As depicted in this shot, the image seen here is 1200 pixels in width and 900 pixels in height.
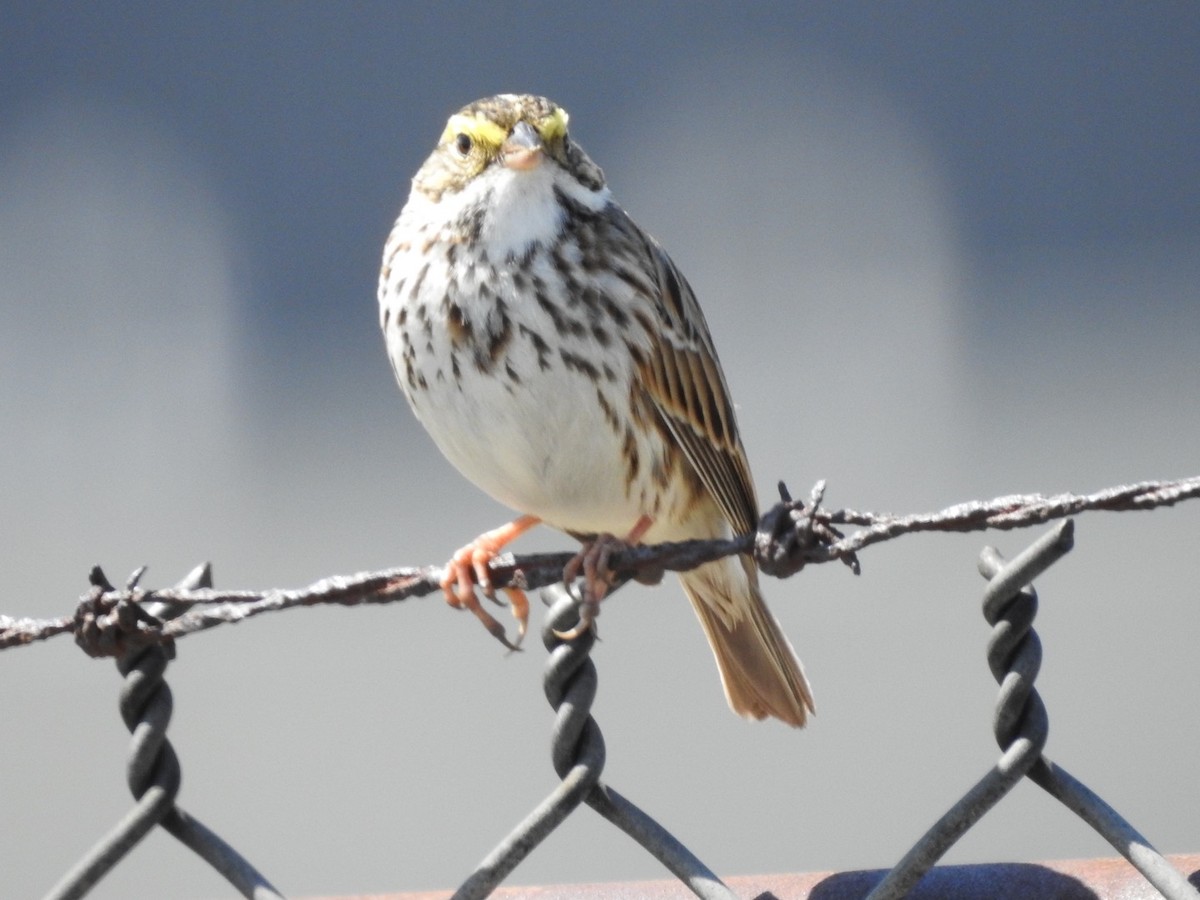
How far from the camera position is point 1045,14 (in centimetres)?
455

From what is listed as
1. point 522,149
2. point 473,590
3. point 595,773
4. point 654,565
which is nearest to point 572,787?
point 595,773

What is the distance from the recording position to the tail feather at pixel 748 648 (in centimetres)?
338

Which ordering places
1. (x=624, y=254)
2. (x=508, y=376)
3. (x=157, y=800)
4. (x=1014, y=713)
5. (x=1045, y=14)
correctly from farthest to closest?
1. (x=1045, y=14)
2. (x=624, y=254)
3. (x=508, y=376)
4. (x=157, y=800)
5. (x=1014, y=713)

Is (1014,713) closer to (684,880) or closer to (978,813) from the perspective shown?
(978,813)

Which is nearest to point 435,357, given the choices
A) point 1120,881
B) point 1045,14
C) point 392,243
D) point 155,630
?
point 392,243

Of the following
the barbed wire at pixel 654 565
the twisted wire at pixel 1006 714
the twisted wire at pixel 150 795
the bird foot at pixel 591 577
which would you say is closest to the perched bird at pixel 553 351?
the bird foot at pixel 591 577

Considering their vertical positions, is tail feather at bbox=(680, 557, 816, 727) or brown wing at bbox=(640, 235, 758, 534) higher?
brown wing at bbox=(640, 235, 758, 534)

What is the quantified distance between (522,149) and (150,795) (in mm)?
1423

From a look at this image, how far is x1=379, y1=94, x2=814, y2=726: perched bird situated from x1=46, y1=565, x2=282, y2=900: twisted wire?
0.91m

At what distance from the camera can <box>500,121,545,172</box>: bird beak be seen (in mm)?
3010

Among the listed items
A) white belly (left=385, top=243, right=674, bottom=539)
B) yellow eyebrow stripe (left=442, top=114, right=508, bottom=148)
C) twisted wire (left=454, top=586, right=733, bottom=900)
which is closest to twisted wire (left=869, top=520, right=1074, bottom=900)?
twisted wire (left=454, top=586, right=733, bottom=900)

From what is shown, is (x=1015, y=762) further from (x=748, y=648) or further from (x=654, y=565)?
(x=748, y=648)

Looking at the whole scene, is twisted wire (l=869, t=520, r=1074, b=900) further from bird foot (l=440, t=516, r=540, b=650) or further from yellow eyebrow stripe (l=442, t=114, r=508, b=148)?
yellow eyebrow stripe (l=442, t=114, r=508, b=148)

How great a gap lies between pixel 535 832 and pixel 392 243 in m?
1.59
